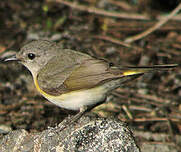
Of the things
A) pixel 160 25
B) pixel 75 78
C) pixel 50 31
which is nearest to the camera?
pixel 75 78

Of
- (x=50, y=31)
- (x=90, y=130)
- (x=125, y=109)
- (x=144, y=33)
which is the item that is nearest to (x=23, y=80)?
(x=50, y=31)

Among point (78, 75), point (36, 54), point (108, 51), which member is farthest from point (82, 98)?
point (108, 51)

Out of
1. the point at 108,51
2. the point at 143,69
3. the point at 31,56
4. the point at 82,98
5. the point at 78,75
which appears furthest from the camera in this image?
the point at 108,51

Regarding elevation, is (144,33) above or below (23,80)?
above

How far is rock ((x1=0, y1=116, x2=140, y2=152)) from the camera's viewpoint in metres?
3.20

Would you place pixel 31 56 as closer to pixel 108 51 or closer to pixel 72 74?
pixel 72 74

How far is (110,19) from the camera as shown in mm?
7262

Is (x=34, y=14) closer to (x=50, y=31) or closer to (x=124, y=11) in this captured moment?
(x=50, y=31)

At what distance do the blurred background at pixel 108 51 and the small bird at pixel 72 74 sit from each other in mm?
560

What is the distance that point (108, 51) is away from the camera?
6.61 m

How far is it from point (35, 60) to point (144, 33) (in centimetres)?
266

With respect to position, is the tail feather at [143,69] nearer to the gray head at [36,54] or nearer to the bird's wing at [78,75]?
the bird's wing at [78,75]

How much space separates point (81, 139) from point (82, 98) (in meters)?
0.93

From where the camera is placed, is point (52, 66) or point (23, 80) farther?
point (23, 80)
